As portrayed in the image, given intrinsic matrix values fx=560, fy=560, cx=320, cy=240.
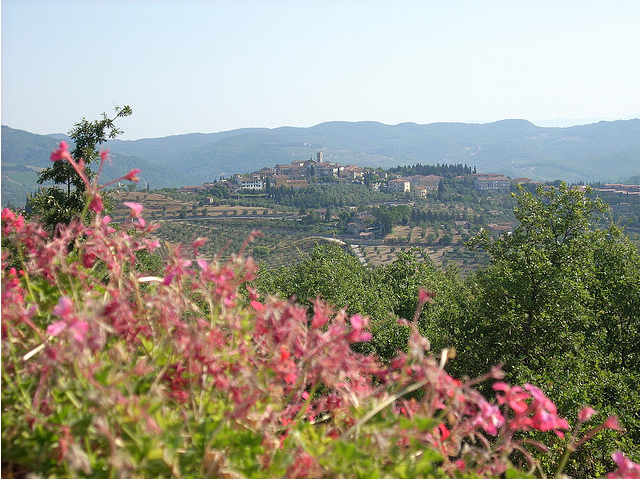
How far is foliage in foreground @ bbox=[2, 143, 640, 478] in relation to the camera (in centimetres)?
131

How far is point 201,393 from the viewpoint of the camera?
1.56 meters

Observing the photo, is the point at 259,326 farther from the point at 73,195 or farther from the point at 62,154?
the point at 73,195

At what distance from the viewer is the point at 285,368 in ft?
5.62

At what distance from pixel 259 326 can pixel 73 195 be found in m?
12.2

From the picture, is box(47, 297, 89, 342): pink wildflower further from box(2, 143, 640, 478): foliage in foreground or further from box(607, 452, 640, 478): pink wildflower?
box(607, 452, 640, 478): pink wildflower

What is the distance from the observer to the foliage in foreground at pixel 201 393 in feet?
4.30

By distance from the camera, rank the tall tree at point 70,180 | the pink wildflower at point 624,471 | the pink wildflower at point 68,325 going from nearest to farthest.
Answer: the pink wildflower at point 68,325
the pink wildflower at point 624,471
the tall tree at point 70,180

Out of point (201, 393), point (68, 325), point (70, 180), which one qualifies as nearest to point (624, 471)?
point (201, 393)

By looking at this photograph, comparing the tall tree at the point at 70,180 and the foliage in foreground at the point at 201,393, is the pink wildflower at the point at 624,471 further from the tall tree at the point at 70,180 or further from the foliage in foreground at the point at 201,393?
the tall tree at the point at 70,180

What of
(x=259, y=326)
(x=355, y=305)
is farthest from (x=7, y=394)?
(x=355, y=305)

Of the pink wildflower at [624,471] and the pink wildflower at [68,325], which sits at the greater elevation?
the pink wildflower at [68,325]

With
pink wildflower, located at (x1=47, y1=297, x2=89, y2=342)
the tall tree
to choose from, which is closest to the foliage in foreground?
pink wildflower, located at (x1=47, y1=297, x2=89, y2=342)

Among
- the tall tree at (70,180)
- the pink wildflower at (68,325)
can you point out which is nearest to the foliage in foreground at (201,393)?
the pink wildflower at (68,325)

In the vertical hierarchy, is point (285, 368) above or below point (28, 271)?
below
